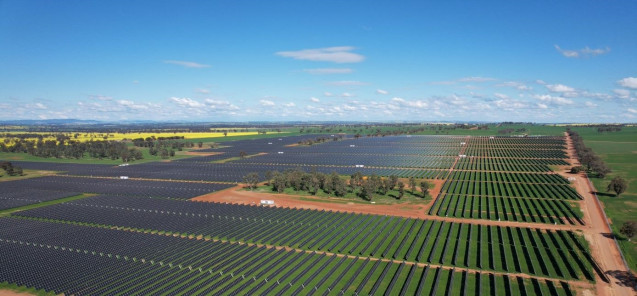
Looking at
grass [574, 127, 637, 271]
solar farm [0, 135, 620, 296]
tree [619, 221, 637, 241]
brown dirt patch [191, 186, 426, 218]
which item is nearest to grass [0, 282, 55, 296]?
solar farm [0, 135, 620, 296]

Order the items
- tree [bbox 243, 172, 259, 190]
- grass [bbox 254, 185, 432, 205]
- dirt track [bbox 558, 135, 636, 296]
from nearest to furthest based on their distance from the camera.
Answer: dirt track [bbox 558, 135, 636, 296] < grass [bbox 254, 185, 432, 205] < tree [bbox 243, 172, 259, 190]

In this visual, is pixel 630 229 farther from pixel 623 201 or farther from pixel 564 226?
pixel 623 201

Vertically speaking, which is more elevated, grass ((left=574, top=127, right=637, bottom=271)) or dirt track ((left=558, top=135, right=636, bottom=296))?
grass ((left=574, top=127, right=637, bottom=271))

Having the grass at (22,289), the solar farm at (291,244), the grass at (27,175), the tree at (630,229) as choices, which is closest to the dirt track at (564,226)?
the solar farm at (291,244)

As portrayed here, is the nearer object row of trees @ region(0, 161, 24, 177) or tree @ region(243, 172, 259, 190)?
tree @ region(243, 172, 259, 190)

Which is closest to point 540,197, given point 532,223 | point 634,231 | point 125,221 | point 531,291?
point 532,223

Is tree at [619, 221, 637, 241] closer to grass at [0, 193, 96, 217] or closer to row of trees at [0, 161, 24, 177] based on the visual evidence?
grass at [0, 193, 96, 217]

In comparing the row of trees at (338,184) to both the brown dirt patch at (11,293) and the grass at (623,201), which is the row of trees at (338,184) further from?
the brown dirt patch at (11,293)
